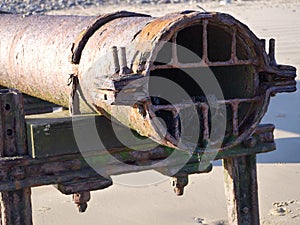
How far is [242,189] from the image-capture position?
335cm

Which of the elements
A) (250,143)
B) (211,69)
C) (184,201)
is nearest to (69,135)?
(211,69)

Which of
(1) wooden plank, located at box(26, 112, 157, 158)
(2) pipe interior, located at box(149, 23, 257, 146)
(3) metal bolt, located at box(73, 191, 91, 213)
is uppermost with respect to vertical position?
(2) pipe interior, located at box(149, 23, 257, 146)

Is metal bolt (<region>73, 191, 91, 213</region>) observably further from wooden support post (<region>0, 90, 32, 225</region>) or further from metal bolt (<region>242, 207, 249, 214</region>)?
metal bolt (<region>242, 207, 249, 214</region>)

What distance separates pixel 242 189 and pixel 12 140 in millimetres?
1022

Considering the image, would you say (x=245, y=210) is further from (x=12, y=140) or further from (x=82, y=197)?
(x=12, y=140)

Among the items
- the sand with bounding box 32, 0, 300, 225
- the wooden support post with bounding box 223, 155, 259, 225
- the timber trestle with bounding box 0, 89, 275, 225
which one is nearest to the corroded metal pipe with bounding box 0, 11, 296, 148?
the timber trestle with bounding box 0, 89, 275, 225

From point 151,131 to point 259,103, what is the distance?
44 centimetres

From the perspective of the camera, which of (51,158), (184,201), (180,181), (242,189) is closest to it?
(51,158)

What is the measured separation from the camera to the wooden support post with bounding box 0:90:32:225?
9.50ft

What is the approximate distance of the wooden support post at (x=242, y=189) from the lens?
3314 millimetres

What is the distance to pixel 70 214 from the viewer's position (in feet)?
17.1

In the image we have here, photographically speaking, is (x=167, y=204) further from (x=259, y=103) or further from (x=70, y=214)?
(x=259, y=103)

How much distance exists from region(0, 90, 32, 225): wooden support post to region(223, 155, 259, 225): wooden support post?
2.93ft

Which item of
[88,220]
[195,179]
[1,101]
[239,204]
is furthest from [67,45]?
[195,179]
